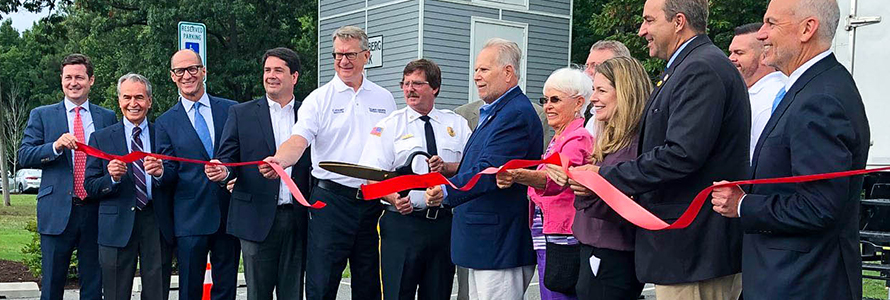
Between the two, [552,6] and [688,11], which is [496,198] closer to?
[688,11]

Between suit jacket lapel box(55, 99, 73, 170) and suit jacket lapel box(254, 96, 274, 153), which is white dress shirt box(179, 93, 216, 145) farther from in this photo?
suit jacket lapel box(55, 99, 73, 170)

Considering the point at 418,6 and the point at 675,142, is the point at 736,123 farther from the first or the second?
the point at 418,6

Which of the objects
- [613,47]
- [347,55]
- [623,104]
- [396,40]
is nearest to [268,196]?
[347,55]

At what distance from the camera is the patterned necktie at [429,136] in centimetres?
516

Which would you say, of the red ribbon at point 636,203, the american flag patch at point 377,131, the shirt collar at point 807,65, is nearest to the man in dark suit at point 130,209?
the american flag patch at point 377,131

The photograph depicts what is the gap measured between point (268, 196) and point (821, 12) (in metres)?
3.55

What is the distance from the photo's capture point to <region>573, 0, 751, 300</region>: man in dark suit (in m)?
3.32

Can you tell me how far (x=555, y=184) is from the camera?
4.14m

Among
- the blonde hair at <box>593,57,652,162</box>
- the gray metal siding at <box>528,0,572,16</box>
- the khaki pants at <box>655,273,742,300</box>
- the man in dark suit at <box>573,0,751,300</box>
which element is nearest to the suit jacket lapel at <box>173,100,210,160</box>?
the blonde hair at <box>593,57,652,162</box>

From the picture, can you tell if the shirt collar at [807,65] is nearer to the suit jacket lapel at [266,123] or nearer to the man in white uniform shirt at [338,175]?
the man in white uniform shirt at [338,175]

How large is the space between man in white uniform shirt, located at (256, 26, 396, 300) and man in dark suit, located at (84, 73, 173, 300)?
1068 millimetres

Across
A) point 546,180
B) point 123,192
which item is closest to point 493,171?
point 546,180

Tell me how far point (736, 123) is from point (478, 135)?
1.54 metres

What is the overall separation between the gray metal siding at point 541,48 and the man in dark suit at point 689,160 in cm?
1609
